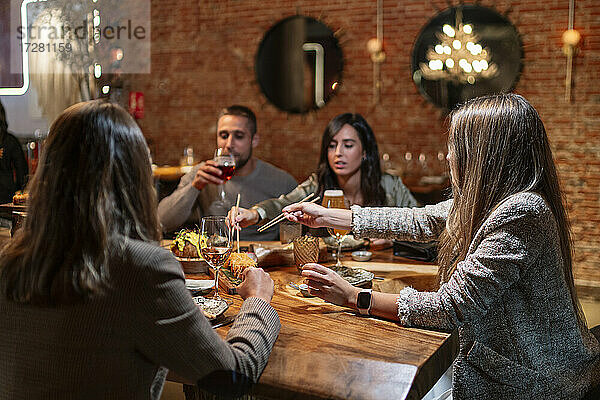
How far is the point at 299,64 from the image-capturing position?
21.4 ft

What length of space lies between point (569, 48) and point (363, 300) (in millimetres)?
4536

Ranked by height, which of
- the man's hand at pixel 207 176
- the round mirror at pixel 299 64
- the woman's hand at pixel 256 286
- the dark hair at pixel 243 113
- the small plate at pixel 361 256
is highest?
the round mirror at pixel 299 64

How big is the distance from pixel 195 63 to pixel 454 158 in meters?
5.58

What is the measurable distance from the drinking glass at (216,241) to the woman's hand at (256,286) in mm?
160

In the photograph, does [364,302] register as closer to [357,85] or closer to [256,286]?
[256,286]

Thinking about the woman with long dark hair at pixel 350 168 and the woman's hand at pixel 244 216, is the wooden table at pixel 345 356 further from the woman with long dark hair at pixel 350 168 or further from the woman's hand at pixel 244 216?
the woman with long dark hair at pixel 350 168

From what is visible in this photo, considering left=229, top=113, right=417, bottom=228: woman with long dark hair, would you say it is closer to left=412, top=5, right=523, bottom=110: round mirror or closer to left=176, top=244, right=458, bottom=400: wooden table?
left=176, top=244, right=458, bottom=400: wooden table

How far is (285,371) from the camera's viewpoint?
4.47 ft

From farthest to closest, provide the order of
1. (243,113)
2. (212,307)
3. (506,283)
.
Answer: (243,113), (212,307), (506,283)

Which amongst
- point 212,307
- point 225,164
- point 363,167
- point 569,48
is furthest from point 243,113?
point 569,48

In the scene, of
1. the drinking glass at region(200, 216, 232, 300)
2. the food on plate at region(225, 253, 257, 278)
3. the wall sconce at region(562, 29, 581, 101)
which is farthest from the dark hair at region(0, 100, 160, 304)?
the wall sconce at region(562, 29, 581, 101)

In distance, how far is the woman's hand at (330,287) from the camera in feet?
5.72

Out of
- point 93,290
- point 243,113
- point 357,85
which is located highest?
point 357,85

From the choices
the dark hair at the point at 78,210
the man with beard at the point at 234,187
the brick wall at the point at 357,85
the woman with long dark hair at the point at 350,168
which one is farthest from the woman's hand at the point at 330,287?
the brick wall at the point at 357,85
